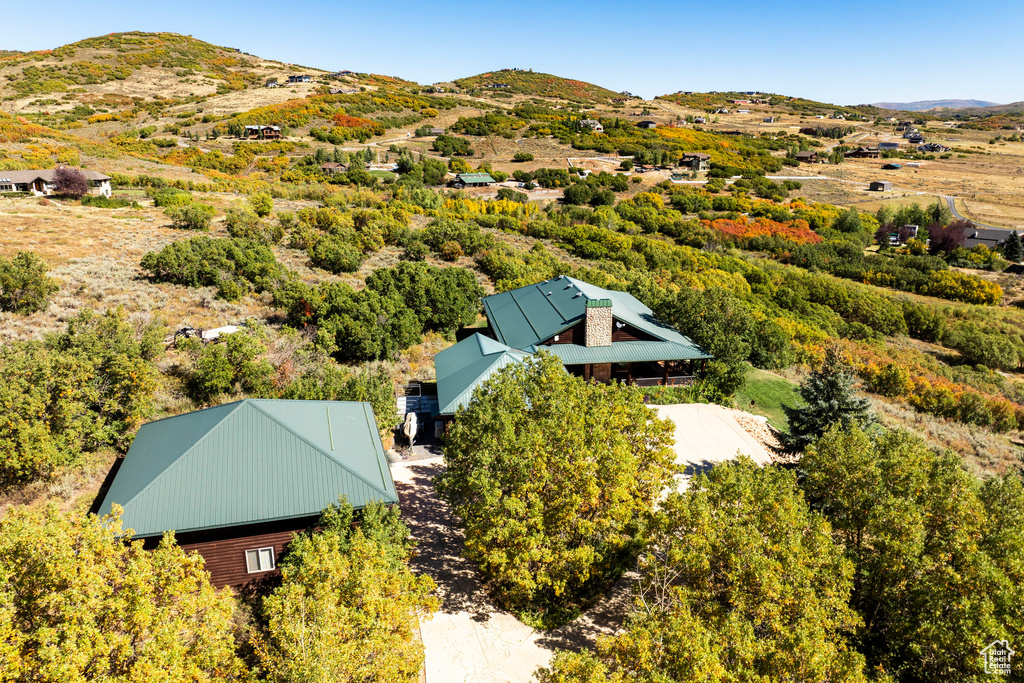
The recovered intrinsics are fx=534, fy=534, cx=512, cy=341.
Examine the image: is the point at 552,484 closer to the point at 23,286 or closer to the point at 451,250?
the point at 23,286

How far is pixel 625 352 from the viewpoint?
2809 cm

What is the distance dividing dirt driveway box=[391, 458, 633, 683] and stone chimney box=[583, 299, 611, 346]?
513 inches

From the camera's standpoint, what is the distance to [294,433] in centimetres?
1678

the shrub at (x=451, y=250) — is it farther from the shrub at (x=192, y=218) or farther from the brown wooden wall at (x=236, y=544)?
the brown wooden wall at (x=236, y=544)

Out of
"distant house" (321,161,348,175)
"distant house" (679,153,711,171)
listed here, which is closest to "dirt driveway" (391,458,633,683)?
"distant house" (321,161,348,175)

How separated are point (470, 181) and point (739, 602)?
76.4 meters

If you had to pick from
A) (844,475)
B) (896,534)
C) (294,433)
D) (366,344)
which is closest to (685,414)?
(844,475)

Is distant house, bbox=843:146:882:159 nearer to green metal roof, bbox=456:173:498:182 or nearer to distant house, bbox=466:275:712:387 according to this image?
green metal roof, bbox=456:173:498:182

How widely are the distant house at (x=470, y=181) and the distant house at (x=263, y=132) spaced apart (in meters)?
35.4

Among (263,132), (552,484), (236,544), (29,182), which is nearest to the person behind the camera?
(552,484)

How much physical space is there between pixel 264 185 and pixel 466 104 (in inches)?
3285

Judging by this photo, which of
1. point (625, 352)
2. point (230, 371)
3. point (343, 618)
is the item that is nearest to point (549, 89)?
point (625, 352)

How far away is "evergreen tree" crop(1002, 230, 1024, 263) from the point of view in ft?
233

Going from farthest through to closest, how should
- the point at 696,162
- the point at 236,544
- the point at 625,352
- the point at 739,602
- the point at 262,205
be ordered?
the point at 696,162 < the point at 262,205 < the point at 625,352 < the point at 236,544 < the point at 739,602
